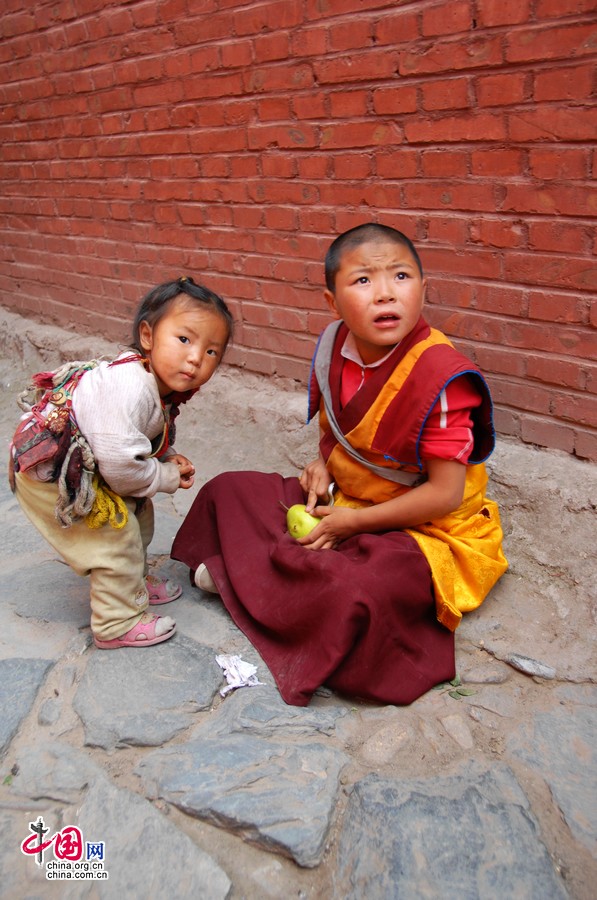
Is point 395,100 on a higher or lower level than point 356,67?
lower

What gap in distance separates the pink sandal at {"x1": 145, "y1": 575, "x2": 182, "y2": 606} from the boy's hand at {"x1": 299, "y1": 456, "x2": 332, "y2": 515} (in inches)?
22.6

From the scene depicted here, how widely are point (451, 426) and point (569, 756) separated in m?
0.98

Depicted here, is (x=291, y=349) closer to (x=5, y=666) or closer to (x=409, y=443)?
(x=409, y=443)

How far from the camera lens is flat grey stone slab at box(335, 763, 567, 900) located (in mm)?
1705

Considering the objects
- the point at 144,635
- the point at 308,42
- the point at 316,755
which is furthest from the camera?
the point at 308,42

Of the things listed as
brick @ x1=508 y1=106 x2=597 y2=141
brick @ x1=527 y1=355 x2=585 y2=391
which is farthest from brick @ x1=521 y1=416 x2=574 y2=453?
brick @ x1=508 y1=106 x2=597 y2=141

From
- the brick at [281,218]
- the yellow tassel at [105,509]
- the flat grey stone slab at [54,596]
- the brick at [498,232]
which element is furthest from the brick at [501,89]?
the flat grey stone slab at [54,596]

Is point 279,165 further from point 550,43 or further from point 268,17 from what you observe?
point 550,43

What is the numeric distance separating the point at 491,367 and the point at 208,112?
183 cm

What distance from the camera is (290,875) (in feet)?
5.81

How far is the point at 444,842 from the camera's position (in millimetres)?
1795

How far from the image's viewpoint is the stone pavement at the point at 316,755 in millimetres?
1763

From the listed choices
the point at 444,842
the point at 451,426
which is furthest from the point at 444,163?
the point at 444,842

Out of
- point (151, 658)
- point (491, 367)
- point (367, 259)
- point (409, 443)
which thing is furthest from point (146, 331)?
point (491, 367)
